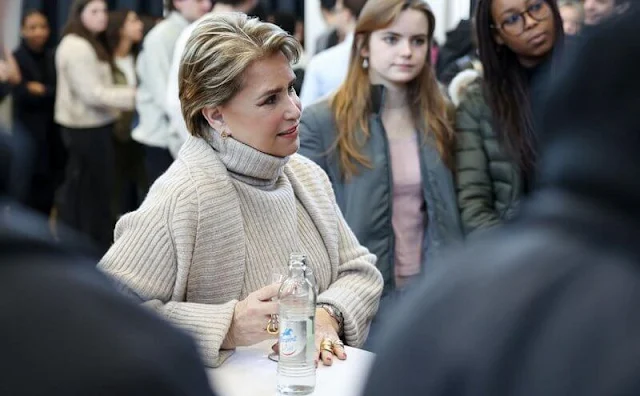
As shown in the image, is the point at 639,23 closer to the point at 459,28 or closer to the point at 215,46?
the point at 215,46

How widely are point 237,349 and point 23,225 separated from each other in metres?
1.49

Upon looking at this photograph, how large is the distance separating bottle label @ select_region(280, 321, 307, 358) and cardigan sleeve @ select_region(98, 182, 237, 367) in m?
0.21

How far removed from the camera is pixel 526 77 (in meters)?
3.12

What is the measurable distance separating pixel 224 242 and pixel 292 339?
1.22ft

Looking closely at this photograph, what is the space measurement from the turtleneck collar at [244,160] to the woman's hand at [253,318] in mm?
323

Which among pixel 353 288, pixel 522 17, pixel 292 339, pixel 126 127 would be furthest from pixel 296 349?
pixel 126 127

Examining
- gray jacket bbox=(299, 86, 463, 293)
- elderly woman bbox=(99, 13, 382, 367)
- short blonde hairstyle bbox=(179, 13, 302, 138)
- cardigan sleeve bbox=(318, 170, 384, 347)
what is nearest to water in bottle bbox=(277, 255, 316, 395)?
elderly woman bbox=(99, 13, 382, 367)

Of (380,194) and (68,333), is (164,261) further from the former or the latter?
(68,333)

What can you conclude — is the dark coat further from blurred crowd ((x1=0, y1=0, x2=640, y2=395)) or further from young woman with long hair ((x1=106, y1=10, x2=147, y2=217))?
young woman with long hair ((x1=106, y1=10, x2=147, y2=217))

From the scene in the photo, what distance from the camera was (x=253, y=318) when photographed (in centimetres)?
212

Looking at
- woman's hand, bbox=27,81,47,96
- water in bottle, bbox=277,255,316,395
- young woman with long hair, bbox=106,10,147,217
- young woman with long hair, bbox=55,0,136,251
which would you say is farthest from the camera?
woman's hand, bbox=27,81,47,96

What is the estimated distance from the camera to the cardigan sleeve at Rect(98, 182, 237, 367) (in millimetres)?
2152

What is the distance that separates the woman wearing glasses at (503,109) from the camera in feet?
9.93

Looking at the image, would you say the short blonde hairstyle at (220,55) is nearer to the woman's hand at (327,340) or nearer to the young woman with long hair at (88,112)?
the woman's hand at (327,340)
